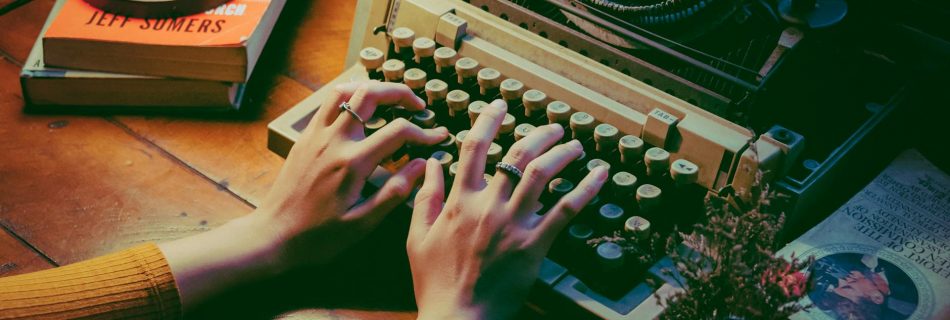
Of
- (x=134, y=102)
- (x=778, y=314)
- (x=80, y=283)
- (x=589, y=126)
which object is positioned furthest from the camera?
(x=134, y=102)

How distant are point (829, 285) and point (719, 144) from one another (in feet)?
0.71

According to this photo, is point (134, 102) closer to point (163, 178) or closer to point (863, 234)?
point (163, 178)

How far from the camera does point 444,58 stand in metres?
1.38

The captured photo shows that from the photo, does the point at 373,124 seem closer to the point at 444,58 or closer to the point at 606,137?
the point at 444,58

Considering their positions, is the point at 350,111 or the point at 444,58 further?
the point at 444,58

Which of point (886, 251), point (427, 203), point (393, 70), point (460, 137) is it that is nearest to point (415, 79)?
point (393, 70)

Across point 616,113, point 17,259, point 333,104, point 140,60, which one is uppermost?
point 616,113

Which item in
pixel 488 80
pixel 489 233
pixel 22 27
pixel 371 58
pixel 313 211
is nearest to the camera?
pixel 489 233

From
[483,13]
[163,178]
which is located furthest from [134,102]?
[483,13]

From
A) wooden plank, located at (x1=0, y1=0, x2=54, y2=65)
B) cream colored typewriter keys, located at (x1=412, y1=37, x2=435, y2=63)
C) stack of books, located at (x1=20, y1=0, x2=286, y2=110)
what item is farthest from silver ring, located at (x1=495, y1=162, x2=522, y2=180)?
wooden plank, located at (x1=0, y1=0, x2=54, y2=65)

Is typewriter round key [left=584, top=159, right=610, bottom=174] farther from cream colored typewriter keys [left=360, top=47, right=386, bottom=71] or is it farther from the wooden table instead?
cream colored typewriter keys [left=360, top=47, right=386, bottom=71]

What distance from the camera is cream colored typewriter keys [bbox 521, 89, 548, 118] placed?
4.24 feet

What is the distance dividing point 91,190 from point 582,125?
722 mm

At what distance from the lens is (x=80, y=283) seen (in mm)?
1135
